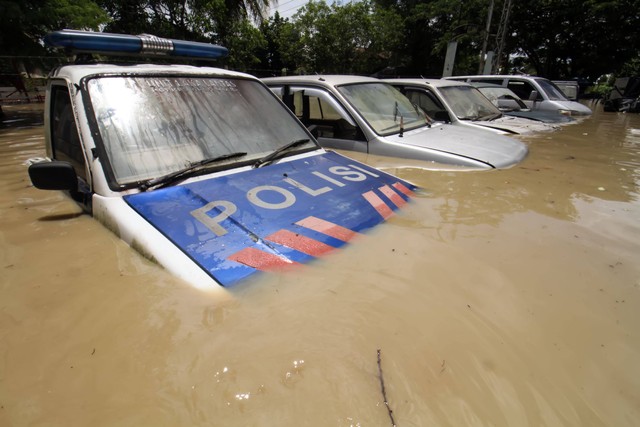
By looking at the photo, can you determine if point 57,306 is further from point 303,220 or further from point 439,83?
point 439,83

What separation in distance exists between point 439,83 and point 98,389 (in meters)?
6.55

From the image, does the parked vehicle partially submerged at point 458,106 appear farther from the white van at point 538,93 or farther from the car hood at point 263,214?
the car hood at point 263,214

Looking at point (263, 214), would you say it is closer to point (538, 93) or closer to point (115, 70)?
point (115, 70)

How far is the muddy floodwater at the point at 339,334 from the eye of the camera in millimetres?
1090

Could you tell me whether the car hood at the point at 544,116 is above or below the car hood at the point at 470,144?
above

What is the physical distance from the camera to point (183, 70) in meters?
2.64

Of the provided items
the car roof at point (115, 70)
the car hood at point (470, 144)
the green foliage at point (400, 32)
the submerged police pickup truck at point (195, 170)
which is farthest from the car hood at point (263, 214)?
the green foliage at point (400, 32)

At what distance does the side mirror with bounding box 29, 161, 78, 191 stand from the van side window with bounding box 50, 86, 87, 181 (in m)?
0.30

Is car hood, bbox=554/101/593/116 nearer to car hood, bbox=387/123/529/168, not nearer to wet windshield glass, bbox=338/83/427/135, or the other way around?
car hood, bbox=387/123/529/168

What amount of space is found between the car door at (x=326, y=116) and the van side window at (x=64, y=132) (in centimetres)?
232

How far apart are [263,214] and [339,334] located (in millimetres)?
809

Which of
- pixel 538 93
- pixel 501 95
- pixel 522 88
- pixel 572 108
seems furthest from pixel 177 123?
pixel 572 108

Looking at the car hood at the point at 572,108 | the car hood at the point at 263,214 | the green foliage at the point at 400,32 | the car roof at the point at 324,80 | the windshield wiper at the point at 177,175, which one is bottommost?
the car hood at the point at 263,214

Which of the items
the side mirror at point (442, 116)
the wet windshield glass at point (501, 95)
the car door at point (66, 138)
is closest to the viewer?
the car door at point (66, 138)
